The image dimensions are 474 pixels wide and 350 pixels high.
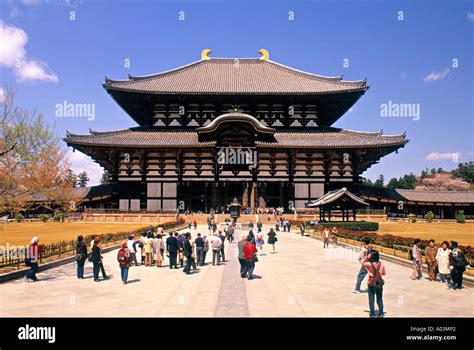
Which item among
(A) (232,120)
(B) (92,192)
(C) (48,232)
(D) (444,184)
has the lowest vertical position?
(C) (48,232)

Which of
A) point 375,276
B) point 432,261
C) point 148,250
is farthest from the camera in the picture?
point 148,250

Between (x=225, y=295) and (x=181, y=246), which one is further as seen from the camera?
(x=181, y=246)

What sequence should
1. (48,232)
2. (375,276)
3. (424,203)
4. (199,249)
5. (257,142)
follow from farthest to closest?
1. (424,203)
2. (257,142)
3. (48,232)
4. (199,249)
5. (375,276)

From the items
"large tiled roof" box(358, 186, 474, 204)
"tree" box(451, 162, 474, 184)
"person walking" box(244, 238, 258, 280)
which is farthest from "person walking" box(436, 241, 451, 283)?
"tree" box(451, 162, 474, 184)

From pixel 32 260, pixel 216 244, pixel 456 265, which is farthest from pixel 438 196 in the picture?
pixel 32 260

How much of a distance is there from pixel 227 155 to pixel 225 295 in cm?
4072

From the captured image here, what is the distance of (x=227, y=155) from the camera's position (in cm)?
5131

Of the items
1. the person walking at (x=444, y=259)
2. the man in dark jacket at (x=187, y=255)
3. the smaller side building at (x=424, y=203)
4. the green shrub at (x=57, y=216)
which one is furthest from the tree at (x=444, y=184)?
the man in dark jacket at (x=187, y=255)

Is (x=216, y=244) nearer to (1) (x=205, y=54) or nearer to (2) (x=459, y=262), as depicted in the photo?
(2) (x=459, y=262)

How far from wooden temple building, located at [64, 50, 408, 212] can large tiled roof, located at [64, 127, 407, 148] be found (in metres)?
0.14
